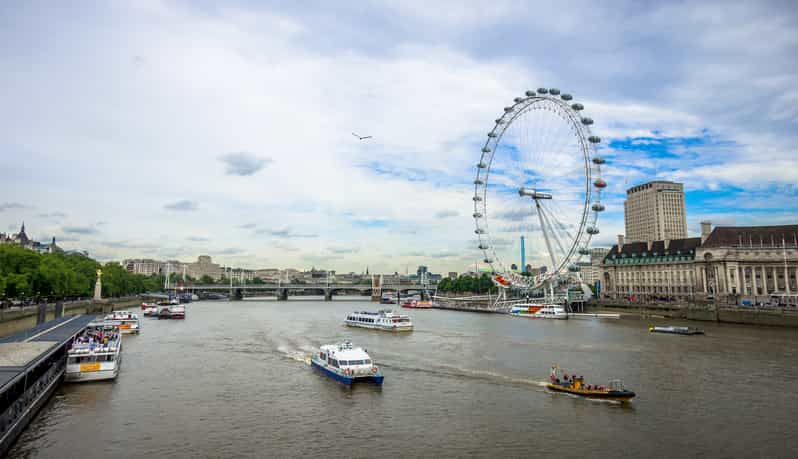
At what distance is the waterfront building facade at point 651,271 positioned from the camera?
115375mm

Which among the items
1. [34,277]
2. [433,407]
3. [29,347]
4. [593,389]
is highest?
[34,277]

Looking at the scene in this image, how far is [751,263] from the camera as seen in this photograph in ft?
328

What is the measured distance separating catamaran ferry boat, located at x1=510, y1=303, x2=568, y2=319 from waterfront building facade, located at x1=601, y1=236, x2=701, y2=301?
27283 mm

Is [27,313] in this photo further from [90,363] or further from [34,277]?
[90,363]

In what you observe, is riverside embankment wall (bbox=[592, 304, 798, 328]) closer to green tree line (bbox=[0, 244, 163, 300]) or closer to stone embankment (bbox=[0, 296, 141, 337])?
stone embankment (bbox=[0, 296, 141, 337])

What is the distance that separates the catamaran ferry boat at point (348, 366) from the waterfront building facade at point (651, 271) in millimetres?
→ 93151

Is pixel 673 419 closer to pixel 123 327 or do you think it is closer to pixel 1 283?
pixel 123 327

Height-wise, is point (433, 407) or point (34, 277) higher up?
point (34, 277)

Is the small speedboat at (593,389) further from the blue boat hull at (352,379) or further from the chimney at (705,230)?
the chimney at (705,230)

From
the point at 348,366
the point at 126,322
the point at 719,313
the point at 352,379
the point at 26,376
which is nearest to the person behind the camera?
the point at 26,376

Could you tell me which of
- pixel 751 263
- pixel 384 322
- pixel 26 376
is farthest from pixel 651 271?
pixel 26 376

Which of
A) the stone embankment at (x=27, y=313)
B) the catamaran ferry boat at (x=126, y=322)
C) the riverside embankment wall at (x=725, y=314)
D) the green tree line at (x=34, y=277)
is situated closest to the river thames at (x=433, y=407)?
the stone embankment at (x=27, y=313)

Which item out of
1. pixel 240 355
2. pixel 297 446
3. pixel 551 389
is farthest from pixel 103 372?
pixel 551 389

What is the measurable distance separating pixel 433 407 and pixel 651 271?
11338 centimetres
